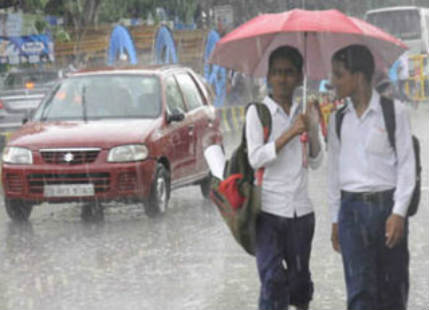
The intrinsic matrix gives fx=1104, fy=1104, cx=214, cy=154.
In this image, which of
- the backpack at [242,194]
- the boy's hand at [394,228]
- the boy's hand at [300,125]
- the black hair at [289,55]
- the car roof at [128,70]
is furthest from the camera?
the car roof at [128,70]

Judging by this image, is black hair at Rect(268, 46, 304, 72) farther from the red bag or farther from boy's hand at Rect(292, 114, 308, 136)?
the red bag

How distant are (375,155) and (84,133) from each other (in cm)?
653

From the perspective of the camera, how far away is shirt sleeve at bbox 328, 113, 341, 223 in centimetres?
520

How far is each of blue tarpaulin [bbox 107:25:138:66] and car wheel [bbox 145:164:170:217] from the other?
617 inches

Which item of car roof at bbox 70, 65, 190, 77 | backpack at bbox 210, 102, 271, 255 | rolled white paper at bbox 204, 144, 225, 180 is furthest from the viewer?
car roof at bbox 70, 65, 190, 77

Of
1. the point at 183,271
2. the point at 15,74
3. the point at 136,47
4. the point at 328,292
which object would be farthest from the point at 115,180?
the point at 136,47

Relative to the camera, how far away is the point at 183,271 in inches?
330

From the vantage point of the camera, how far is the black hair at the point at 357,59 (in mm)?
5105

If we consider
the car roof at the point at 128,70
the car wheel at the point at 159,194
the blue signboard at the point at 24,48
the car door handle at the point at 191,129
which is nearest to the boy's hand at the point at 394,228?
the car wheel at the point at 159,194

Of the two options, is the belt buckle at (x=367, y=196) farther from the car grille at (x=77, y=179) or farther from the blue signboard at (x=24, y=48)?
the blue signboard at (x=24, y=48)

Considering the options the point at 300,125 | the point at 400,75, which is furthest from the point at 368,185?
the point at 400,75

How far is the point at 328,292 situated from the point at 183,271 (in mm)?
1358

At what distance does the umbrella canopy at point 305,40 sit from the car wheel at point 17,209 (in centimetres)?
584

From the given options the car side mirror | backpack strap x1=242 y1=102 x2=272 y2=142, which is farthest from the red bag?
the car side mirror
